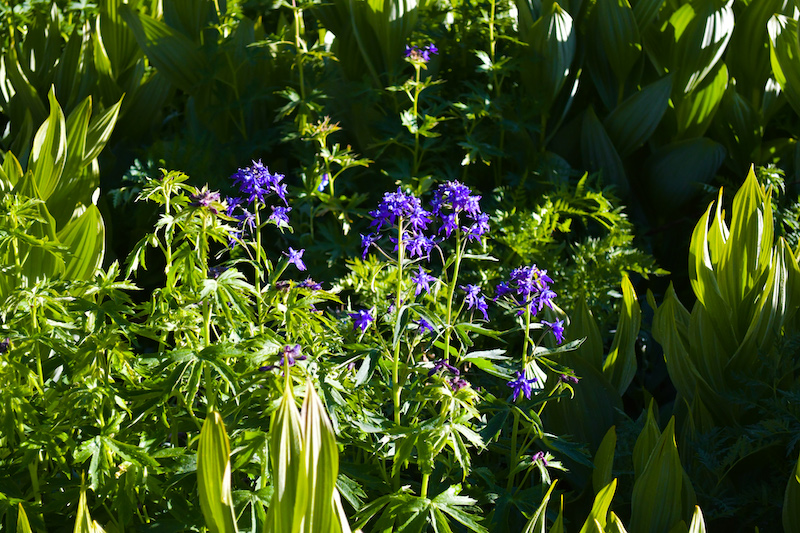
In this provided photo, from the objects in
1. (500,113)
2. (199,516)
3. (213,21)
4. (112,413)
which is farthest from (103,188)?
(199,516)

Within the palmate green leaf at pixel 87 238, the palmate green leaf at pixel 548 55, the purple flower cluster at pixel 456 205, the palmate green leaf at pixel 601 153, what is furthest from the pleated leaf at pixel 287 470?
the palmate green leaf at pixel 601 153

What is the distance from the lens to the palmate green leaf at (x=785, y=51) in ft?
7.89

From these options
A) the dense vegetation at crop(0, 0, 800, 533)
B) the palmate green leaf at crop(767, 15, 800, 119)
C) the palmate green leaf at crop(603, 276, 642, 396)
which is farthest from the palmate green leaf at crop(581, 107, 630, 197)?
the palmate green leaf at crop(603, 276, 642, 396)

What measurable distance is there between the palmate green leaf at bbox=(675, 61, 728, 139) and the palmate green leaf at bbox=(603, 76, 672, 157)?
0.34 feet

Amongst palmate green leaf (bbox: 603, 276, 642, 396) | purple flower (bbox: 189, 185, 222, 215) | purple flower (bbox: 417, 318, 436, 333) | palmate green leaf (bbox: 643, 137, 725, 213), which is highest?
purple flower (bbox: 189, 185, 222, 215)

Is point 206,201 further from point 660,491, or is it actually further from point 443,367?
point 660,491

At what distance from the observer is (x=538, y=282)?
138 cm

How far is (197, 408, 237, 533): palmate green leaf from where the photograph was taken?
0.97 metres

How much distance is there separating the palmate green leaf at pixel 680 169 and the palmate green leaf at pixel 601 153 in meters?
0.12

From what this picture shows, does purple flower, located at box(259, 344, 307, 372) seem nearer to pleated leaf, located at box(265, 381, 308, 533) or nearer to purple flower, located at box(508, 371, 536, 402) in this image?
pleated leaf, located at box(265, 381, 308, 533)

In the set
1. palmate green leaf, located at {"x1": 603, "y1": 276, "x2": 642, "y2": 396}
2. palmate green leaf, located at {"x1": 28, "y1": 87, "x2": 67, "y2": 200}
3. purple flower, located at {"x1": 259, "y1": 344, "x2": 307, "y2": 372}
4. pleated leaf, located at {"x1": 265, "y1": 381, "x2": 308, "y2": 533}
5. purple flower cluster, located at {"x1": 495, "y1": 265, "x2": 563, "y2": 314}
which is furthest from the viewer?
palmate green leaf, located at {"x1": 28, "y1": 87, "x2": 67, "y2": 200}

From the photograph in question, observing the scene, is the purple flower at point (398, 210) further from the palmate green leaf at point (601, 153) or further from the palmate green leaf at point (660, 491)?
the palmate green leaf at point (601, 153)

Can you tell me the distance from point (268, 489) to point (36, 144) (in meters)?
1.45

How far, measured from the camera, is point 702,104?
2631 millimetres
